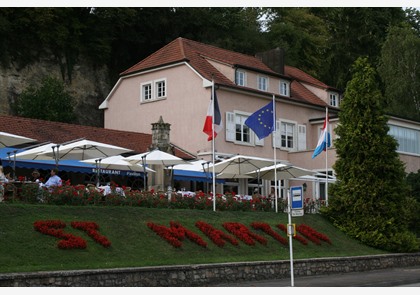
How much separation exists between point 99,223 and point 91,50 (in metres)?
39.5

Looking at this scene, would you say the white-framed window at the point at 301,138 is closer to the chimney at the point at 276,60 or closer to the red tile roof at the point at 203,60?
the red tile roof at the point at 203,60

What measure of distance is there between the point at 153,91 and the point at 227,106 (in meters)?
5.78

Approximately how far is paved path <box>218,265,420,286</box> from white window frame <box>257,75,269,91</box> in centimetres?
2447

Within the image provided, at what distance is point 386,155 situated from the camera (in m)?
34.9

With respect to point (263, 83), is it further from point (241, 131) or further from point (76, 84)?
point (76, 84)

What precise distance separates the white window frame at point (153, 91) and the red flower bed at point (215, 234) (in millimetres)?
22996

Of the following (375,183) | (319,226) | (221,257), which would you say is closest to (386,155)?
(375,183)

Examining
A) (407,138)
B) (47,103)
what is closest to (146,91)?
(47,103)

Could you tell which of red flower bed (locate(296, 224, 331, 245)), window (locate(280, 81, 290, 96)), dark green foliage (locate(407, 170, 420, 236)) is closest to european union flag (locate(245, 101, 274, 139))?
red flower bed (locate(296, 224, 331, 245))

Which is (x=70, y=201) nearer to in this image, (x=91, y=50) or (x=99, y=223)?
(x=99, y=223)

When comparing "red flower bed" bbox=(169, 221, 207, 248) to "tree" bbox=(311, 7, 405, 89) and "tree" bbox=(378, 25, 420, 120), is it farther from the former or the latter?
"tree" bbox=(311, 7, 405, 89)

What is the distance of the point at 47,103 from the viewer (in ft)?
173

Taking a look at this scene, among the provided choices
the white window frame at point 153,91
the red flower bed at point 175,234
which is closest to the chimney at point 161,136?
the red flower bed at point 175,234

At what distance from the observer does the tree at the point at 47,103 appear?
52.7m
